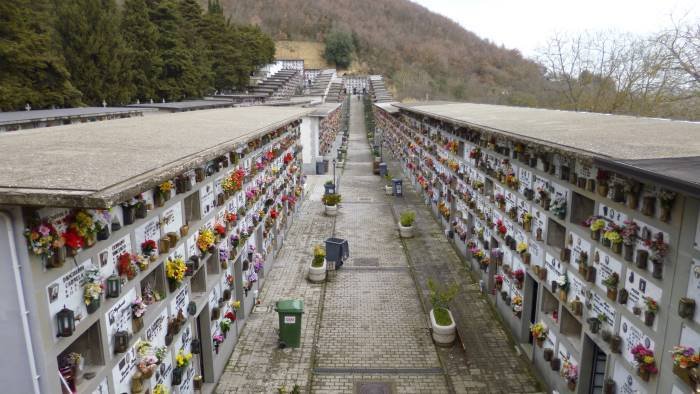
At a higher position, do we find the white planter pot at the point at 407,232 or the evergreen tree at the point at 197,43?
the evergreen tree at the point at 197,43

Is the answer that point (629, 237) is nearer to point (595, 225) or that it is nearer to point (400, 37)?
point (595, 225)

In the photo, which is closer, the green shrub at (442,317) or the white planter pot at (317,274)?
the green shrub at (442,317)

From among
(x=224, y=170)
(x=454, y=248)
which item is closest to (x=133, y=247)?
(x=224, y=170)

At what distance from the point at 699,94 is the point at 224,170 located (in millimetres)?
22945

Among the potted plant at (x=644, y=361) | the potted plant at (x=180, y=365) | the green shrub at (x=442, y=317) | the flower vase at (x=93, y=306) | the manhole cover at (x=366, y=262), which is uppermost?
the flower vase at (x=93, y=306)

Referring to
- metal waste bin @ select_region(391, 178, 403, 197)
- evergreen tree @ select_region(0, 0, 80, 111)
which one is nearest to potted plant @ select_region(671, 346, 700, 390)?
metal waste bin @ select_region(391, 178, 403, 197)

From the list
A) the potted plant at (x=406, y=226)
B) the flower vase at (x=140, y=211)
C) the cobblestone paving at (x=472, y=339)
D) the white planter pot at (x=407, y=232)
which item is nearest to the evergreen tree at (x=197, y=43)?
the potted plant at (x=406, y=226)

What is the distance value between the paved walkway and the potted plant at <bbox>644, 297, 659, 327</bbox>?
4690 mm

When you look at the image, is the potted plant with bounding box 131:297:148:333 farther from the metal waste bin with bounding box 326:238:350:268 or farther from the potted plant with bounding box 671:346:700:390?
the metal waste bin with bounding box 326:238:350:268

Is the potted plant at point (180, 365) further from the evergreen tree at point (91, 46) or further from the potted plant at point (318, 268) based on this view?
the evergreen tree at point (91, 46)

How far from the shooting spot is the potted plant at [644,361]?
7.41 m

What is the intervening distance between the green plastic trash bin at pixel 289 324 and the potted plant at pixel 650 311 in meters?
8.03

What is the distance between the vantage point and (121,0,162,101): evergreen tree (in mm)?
39263

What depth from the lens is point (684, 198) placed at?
22.3ft
